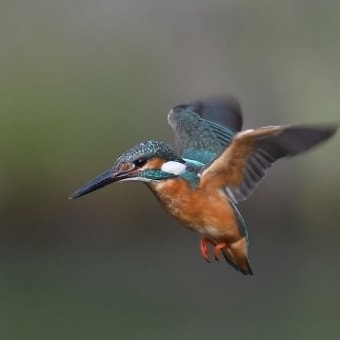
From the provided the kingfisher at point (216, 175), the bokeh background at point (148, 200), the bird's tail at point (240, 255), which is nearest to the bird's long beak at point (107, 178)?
the kingfisher at point (216, 175)

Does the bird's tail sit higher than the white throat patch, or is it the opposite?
the white throat patch

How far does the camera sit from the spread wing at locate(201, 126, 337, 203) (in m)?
4.43

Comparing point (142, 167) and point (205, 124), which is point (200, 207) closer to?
point (142, 167)

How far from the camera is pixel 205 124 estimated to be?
18.0 feet

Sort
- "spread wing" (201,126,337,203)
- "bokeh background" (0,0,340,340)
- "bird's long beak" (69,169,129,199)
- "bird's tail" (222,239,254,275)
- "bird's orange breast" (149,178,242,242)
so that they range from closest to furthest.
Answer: "bird's long beak" (69,169,129,199) < "spread wing" (201,126,337,203) < "bird's orange breast" (149,178,242,242) < "bird's tail" (222,239,254,275) < "bokeh background" (0,0,340,340)

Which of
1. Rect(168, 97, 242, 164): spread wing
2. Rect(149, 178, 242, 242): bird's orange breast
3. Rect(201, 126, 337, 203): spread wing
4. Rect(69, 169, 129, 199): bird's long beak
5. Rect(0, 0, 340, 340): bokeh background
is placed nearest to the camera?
Rect(69, 169, 129, 199): bird's long beak

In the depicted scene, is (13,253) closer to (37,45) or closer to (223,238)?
(37,45)

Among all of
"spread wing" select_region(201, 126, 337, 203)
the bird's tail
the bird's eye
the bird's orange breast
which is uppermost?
the bird's eye

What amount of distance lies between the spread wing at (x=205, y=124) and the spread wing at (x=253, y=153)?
51cm

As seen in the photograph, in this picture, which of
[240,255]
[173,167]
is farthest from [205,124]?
[173,167]

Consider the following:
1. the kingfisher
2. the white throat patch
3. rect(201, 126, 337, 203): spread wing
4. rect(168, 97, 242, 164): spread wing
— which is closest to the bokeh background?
rect(168, 97, 242, 164): spread wing

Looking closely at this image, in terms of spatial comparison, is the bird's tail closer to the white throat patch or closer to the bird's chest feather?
the bird's chest feather

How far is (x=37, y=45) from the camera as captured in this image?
12.5 metres

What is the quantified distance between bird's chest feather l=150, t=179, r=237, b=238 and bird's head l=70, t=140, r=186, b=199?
0.06 metres
